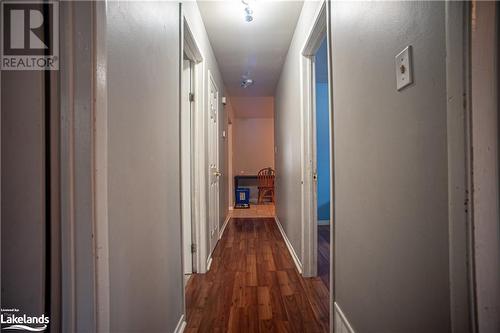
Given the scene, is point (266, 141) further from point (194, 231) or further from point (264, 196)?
point (194, 231)

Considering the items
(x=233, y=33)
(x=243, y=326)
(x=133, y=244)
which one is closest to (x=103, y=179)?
(x=133, y=244)

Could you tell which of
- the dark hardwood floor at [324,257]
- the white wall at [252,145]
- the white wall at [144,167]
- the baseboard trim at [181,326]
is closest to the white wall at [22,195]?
the white wall at [144,167]

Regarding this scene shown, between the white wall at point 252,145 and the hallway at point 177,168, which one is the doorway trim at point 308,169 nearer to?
the hallway at point 177,168

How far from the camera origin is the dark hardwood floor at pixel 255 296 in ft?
5.37

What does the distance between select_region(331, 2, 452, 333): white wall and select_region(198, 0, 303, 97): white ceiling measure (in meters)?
1.16

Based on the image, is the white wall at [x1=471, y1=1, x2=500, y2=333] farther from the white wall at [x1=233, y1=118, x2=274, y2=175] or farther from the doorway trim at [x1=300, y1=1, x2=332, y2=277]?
the white wall at [x1=233, y1=118, x2=274, y2=175]

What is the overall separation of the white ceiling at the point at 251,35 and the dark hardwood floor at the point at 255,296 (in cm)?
245

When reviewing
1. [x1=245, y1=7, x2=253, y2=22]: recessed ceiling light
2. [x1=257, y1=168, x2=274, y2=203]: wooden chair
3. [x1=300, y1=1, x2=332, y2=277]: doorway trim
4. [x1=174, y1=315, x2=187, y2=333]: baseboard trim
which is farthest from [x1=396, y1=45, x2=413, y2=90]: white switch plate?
[x1=257, y1=168, x2=274, y2=203]: wooden chair

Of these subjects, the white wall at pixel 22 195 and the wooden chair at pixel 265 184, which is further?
the wooden chair at pixel 265 184

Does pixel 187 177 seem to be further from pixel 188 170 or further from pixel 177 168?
pixel 177 168

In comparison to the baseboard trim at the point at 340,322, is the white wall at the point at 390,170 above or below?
above

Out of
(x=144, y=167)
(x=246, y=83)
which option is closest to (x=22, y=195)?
(x=144, y=167)

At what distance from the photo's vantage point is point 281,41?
2.99 meters

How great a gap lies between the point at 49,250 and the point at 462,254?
1007 millimetres
